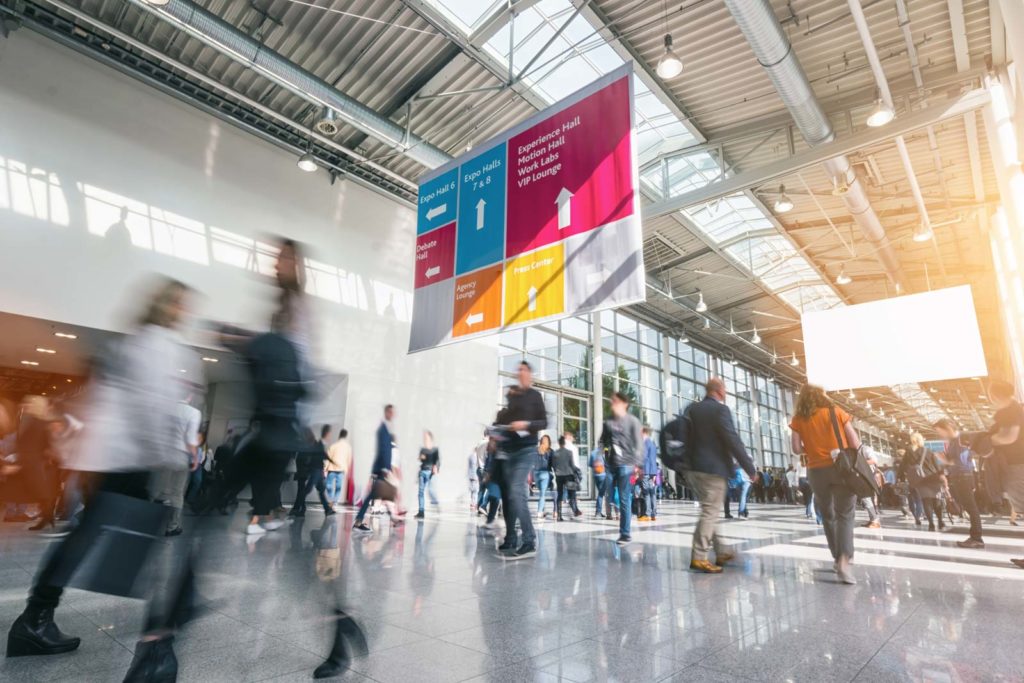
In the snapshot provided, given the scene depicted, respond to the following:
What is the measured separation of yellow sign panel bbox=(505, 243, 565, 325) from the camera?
6.08m

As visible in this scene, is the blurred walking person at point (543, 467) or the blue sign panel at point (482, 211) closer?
the blue sign panel at point (482, 211)

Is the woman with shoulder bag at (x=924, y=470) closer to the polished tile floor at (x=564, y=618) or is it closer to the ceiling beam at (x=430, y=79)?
the polished tile floor at (x=564, y=618)

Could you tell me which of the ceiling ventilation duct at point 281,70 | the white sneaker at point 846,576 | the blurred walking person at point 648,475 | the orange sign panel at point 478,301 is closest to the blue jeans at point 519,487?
the orange sign panel at point 478,301

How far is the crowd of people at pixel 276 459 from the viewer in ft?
6.30

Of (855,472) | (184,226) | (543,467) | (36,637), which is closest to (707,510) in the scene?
(855,472)

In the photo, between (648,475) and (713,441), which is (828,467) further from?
(648,475)

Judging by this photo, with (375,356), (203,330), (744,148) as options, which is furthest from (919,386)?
(203,330)

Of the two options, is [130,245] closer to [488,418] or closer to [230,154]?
[230,154]

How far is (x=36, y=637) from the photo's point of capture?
2143mm

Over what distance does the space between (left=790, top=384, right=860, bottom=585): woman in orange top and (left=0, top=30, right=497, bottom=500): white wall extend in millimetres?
6527

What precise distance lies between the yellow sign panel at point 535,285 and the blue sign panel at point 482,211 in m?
0.41

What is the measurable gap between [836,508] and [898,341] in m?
10.8

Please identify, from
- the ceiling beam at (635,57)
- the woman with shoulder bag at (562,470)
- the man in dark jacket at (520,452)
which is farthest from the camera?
the woman with shoulder bag at (562,470)

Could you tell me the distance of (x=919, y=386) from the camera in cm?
3022
